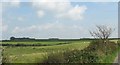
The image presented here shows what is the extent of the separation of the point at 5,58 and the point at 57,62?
4.17 m

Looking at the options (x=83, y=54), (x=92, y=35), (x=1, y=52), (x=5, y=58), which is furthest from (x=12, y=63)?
(x=92, y=35)

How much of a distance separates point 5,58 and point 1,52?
126 centimetres

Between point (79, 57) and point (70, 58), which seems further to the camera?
point (79, 57)

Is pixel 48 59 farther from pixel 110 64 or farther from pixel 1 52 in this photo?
pixel 110 64

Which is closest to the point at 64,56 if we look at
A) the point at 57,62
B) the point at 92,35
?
the point at 57,62

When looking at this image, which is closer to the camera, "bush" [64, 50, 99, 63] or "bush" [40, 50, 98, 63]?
"bush" [40, 50, 98, 63]

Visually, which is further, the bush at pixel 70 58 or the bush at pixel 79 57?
the bush at pixel 79 57

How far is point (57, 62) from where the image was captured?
21.2 m

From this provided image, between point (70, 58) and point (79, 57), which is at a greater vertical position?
point (70, 58)

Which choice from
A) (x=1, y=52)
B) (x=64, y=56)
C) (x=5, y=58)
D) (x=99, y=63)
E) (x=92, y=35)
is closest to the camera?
(x=1, y=52)

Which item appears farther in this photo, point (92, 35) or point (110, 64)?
point (92, 35)

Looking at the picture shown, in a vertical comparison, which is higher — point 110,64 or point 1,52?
point 1,52

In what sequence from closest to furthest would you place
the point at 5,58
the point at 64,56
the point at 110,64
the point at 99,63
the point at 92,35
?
the point at 5,58, the point at 64,56, the point at 99,63, the point at 110,64, the point at 92,35

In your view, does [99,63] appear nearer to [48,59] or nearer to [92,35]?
[48,59]
